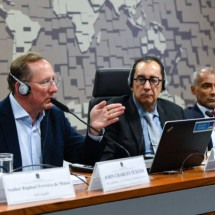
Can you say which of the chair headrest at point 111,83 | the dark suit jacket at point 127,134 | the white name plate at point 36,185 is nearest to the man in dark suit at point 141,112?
the dark suit jacket at point 127,134

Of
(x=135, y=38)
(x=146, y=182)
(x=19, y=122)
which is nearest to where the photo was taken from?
(x=146, y=182)

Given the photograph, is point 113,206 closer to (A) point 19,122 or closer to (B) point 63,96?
(A) point 19,122

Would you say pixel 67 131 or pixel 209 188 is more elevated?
pixel 67 131

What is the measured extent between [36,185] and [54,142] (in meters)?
0.93

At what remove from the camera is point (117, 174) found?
126 centimetres

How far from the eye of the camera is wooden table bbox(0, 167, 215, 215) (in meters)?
1.08

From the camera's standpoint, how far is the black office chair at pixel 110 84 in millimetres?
2562

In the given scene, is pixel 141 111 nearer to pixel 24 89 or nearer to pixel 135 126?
pixel 135 126

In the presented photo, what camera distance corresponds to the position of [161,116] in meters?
2.43

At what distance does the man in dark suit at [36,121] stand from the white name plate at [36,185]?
0.68m

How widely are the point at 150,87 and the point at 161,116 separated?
172 mm

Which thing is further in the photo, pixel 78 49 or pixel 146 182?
pixel 78 49

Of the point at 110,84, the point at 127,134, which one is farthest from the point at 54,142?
the point at 110,84

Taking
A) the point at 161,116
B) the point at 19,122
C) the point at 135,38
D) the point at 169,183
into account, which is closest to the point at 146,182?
the point at 169,183
